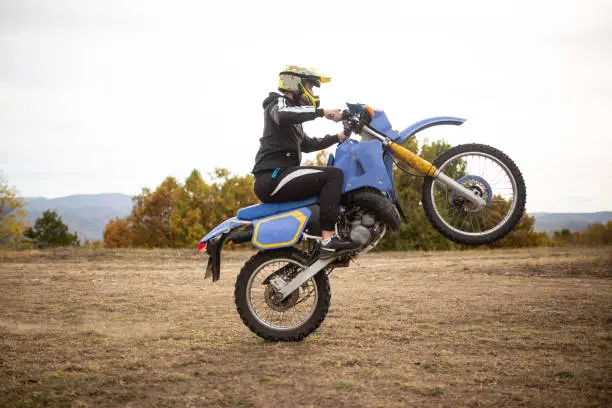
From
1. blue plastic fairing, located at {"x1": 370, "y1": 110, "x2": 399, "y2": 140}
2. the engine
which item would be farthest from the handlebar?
the engine

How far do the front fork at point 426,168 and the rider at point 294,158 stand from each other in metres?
0.60

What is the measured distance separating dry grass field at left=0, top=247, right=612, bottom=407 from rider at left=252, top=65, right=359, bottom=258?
1.55 meters

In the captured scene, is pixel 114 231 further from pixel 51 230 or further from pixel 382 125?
pixel 382 125

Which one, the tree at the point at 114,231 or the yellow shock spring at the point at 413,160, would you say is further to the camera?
the tree at the point at 114,231

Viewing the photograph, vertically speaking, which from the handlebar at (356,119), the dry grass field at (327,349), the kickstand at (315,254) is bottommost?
the dry grass field at (327,349)

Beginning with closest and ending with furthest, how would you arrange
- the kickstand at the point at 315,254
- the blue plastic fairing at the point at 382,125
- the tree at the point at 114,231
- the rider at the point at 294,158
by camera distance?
the rider at the point at 294,158, the kickstand at the point at 315,254, the blue plastic fairing at the point at 382,125, the tree at the point at 114,231

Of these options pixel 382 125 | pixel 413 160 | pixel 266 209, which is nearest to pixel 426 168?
pixel 413 160

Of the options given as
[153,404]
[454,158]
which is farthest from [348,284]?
[153,404]

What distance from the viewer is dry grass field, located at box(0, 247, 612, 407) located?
5.14 m

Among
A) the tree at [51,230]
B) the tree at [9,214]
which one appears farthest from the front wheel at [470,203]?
the tree at [51,230]

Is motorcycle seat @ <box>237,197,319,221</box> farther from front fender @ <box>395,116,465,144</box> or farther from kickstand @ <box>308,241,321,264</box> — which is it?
front fender @ <box>395,116,465,144</box>

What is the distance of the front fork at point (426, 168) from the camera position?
713cm

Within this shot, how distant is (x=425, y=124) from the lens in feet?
23.5

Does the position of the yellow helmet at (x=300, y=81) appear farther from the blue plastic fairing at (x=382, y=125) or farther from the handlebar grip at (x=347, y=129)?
the blue plastic fairing at (x=382, y=125)
